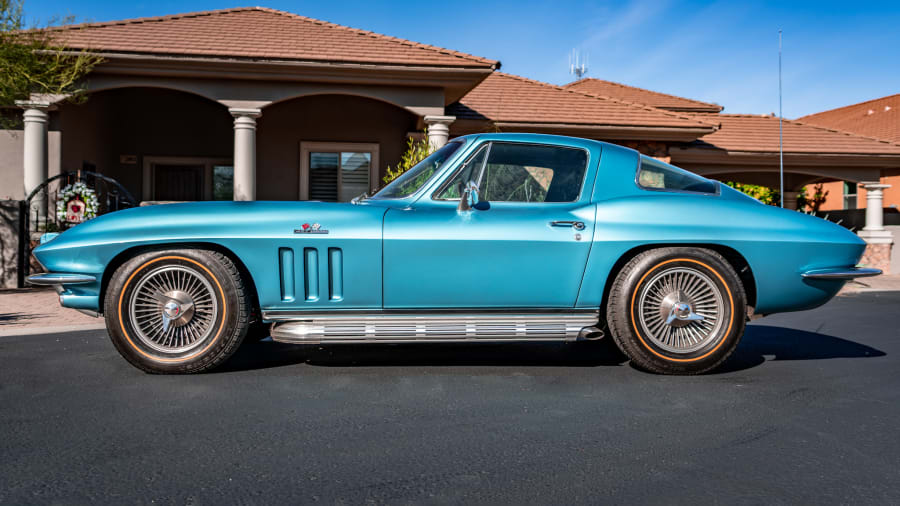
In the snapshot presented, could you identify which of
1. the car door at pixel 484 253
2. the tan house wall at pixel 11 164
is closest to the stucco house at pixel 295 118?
the tan house wall at pixel 11 164

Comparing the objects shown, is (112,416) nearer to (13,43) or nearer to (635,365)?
(635,365)

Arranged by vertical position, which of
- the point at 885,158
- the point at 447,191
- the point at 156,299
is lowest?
the point at 156,299

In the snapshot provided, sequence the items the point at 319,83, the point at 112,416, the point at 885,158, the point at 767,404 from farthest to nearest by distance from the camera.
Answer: the point at 885,158 < the point at 319,83 < the point at 767,404 < the point at 112,416

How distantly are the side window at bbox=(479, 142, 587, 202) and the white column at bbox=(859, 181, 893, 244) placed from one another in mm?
16436

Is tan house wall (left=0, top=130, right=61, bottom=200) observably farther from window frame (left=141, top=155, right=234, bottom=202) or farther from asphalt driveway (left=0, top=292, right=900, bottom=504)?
asphalt driveway (left=0, top=292, right=900, bottom=504)

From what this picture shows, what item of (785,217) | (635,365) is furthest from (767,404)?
(785,217)

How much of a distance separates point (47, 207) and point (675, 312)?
34.6ft

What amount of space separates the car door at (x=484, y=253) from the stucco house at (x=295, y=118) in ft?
27.8

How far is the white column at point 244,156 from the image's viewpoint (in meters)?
11.9

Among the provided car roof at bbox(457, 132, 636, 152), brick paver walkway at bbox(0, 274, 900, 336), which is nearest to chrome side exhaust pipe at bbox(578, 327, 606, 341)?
car roof at bbox(457, 132, 636, 152)

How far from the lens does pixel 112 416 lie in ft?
10.6

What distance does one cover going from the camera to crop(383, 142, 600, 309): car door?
4066 mm

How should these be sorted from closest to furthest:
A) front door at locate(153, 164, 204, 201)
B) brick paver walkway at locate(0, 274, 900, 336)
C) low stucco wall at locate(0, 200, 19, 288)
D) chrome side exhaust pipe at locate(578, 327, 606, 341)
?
chrome side exhaust pipe at locate(578, 327, 606, 341)
brick paver walkway at locate(0, 274, 900, 336)
low stucco wall at locate(0, 200, 19, 288)
front door at locate(153, 164, 204, 201)

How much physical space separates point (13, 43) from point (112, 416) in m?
9.39
